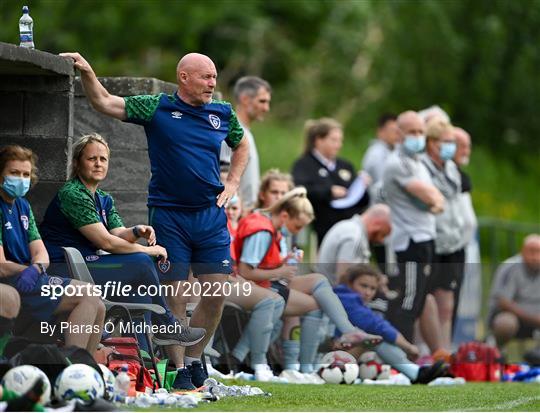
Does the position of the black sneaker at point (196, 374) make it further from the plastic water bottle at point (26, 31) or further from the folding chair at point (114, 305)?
the plastic water bottle at point (26, 31)

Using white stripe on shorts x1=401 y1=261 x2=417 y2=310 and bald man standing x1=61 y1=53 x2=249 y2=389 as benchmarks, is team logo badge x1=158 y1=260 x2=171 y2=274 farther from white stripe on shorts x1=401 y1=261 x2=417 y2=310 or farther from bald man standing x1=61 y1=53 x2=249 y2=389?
white stripe on shorts x1=401 y1=261 x2=417 y2=310

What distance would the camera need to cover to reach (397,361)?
46.0 feet

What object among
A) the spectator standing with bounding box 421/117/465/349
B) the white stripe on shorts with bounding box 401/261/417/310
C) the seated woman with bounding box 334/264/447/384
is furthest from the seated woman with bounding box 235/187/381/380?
the spectator standing with bounding box 421/117/465/349

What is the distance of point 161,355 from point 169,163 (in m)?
1.26

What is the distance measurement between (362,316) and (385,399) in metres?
1.94

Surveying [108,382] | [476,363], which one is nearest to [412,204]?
[476,363]

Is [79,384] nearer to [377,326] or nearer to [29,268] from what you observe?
[29,268]

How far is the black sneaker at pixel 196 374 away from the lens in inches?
448

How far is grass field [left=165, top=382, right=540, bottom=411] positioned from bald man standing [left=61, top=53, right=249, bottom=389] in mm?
689

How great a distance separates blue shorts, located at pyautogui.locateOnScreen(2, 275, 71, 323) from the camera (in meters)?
10.5

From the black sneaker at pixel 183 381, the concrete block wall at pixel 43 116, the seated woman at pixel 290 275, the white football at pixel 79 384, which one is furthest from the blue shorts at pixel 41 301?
the seated woman at pixel 290 275

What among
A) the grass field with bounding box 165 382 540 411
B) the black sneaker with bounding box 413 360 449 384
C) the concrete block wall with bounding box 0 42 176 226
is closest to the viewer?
the grass field with bounding box 165 382 540 411

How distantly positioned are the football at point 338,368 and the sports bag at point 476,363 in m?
1.65

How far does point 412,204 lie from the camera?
15.5 meters
